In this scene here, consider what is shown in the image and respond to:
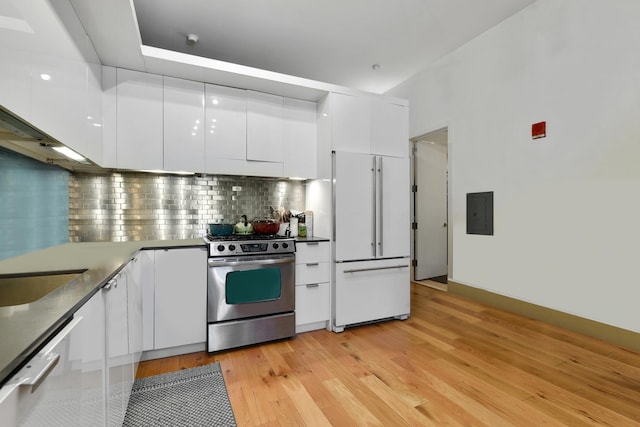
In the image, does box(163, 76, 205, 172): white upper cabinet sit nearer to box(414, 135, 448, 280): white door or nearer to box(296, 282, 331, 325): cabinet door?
box(296, 282, 331, 325): cabinet door

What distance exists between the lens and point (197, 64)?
2.57 meters

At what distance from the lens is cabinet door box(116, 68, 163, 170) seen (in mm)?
2613

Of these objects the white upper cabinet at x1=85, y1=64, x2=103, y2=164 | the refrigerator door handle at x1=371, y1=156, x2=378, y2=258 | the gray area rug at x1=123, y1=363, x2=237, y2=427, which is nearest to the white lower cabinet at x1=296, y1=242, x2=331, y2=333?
the refrigerator door handle at x1=371, y1=156, x2=378, y2=258

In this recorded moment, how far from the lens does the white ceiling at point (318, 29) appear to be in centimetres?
295

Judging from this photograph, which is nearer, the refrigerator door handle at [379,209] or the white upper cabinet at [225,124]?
the white upper cabinet at [225,124]

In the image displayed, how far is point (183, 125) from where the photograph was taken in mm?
2799

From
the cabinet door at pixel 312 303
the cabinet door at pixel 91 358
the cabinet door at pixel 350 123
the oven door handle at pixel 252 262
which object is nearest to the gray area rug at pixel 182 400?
the cabinet door at pixel 91 358

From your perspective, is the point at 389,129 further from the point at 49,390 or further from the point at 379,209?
the point at 49,390

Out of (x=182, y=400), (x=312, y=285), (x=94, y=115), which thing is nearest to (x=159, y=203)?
(x=94, y=115)

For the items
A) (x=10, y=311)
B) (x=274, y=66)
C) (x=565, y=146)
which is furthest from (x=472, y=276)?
(x=10, y=311)

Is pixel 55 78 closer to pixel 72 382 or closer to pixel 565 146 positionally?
pixel 72 382

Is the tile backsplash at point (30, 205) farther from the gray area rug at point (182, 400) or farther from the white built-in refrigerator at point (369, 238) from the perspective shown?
the white built-in refrigerator at point (369, 238)

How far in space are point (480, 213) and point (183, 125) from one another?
3396mm

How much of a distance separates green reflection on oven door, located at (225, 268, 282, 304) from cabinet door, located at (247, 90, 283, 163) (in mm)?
1142
